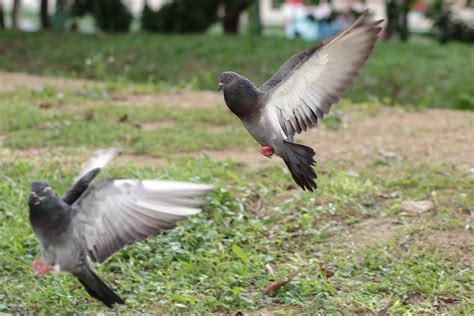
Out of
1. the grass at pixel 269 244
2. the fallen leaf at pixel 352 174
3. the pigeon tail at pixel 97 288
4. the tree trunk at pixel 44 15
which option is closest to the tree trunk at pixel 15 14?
the tree trunk at pixel 44 15

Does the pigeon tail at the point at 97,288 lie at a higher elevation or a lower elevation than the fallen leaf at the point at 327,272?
higher

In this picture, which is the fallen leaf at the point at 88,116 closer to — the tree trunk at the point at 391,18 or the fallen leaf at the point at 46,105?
the fallen leaf at the point at 46,105

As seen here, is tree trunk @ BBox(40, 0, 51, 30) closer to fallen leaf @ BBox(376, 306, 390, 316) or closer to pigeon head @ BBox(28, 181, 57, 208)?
pigeon head @ BBox(28, 181, 57, 208)

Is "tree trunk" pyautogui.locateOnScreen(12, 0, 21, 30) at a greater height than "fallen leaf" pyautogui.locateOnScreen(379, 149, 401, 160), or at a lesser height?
greater

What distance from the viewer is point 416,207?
591 cm

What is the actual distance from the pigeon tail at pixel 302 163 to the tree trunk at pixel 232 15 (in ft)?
39.9

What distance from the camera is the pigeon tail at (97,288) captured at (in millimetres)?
4516

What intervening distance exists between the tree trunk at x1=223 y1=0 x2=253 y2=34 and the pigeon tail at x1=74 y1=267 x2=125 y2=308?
12431 millimetres

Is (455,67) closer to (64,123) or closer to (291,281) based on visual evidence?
(64,123)

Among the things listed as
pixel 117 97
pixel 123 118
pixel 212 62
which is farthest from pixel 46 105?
pixel 212 62

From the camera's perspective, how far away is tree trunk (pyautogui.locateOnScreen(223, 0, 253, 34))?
16.6 meters

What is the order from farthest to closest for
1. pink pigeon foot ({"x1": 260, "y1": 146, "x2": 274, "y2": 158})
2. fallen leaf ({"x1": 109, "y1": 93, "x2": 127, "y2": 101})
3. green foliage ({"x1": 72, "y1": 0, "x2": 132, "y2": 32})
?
green foliage ({"x1": 72, "y1": 0, "x2": 132, "y2": 32}) < fallen leaf ({"x1": 109, "y1": 93, "x2": 127, "y2": 101}) < pink pigeon foot ({"x1": 260, "y1": 146, "x2": 274, "y2": 158})

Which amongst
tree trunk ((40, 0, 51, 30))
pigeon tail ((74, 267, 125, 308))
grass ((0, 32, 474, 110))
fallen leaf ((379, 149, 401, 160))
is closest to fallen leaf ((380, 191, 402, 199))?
fallen leaf ((379, 149, 401, 160))

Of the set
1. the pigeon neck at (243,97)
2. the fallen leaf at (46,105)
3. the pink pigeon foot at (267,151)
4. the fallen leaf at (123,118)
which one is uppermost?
the pigeon neck at (243,97)
